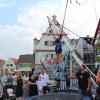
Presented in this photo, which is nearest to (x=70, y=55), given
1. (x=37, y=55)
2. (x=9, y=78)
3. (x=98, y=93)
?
(x=9, y=78)

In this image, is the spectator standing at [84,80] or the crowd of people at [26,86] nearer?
the spectator standing at [84,80]

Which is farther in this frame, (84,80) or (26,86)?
(26,86)

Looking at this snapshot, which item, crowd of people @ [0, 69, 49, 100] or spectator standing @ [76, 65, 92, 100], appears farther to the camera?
crowd of people @ [0, 69, 49, 100]

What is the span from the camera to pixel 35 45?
10019 centimetres

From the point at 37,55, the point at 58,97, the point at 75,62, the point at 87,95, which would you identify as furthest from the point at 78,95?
the point at 37,55

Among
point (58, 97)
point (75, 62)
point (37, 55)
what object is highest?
point (37, 55)

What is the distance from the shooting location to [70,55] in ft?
89.0

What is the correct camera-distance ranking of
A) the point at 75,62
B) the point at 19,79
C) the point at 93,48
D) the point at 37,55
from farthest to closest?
the point at 37,55
the point at 93,48
the point at 75,62
the point at 19,79

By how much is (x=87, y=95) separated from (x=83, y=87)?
0.59m

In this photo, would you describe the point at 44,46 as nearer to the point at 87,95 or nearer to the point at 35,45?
the point at 35,45

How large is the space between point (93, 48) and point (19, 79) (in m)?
8.63

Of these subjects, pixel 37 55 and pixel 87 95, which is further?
pixel 37 55

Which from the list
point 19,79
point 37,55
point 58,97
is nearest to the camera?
point 58,97

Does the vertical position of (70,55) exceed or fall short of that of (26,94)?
it exceeds it
